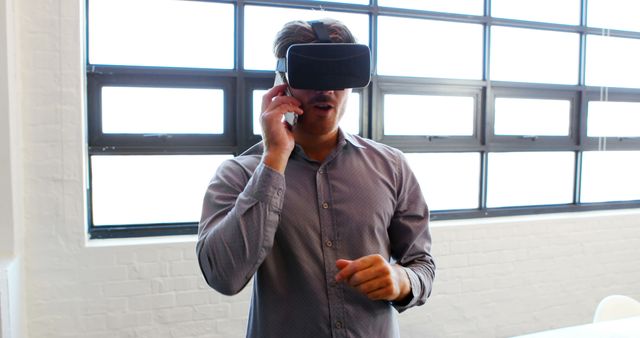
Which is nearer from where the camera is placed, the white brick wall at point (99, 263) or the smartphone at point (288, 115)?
the smartphone at point (288, 115)

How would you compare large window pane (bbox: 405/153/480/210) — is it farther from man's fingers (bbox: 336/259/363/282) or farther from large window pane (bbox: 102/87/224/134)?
man's fingers (bbox: 336/259/363/282)

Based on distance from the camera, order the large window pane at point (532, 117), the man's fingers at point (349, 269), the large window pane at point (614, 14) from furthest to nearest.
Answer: the large window pane at point (614, 14) → the large window pane at point (532, 117) → the man's fingers at point (349, 269)

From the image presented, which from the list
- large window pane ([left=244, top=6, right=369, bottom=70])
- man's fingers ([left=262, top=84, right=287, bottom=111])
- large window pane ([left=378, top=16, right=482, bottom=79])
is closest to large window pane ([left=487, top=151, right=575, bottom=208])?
large window pane ([left=378, top=16, right=482, bottom=79])

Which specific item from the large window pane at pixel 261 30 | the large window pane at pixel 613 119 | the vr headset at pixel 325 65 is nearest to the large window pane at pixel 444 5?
the large window pane at pixel 261 30

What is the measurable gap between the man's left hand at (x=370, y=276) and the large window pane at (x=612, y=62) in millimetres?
2751

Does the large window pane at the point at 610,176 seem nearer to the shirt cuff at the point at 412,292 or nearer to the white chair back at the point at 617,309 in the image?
the white chair back at the point at 617,309

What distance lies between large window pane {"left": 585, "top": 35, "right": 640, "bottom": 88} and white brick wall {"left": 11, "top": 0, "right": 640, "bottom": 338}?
121 centimetres

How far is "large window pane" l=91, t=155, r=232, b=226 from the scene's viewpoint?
2.09 metres

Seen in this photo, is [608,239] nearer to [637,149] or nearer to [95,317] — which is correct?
[637,149]

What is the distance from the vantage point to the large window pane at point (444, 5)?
245 centimetres

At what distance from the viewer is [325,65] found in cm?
86

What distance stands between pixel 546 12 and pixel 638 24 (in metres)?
0.78

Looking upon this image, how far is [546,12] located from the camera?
9.16 ft

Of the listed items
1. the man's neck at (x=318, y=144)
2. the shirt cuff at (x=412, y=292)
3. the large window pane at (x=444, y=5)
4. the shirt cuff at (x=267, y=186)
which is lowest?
the shirt cuff at (x=412, y=292)
